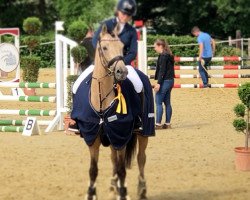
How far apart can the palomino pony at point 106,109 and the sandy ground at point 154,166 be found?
70 centimetres

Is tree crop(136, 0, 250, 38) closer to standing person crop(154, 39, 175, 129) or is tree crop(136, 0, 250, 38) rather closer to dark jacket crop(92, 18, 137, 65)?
standing person crop(154, 39, 175, 129)

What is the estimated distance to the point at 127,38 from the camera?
7.46 metres

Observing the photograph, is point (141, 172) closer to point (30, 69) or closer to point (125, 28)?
point (125, 28)

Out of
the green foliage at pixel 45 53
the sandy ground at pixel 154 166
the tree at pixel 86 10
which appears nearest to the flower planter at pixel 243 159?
the sandy ground at pixel 154 166

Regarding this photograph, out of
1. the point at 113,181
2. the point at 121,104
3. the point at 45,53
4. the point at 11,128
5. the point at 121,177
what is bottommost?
the point at 113,181

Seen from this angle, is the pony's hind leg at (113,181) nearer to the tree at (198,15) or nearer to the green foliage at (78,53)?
the green foliage at (78,53)

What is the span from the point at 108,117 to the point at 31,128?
5.57 metres

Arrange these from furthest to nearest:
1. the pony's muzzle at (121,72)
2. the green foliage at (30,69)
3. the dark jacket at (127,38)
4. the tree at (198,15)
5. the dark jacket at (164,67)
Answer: the tree at (198,15) < the green foliage at (30,69) < the dark jacket at (164,67) < the dark jacket at (127,38) < the pony's muzzle at (121,72)

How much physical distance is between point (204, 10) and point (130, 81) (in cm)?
Result: 4070

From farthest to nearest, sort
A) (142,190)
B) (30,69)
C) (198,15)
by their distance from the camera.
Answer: (198,15) < (30,69) < (142,190)

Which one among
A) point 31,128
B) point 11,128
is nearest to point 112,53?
point 31,128

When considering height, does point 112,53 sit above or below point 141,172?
above

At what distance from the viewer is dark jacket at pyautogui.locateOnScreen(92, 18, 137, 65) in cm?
739

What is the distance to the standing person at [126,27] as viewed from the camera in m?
7.28
